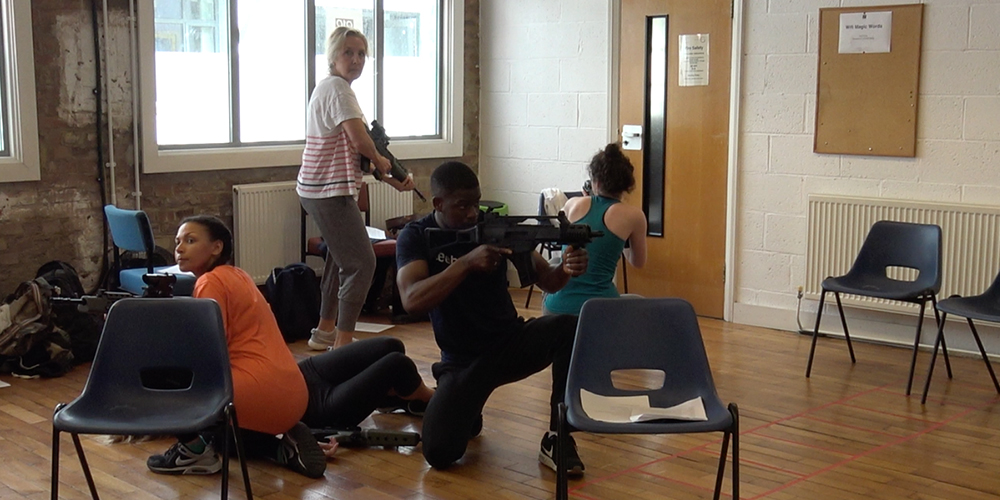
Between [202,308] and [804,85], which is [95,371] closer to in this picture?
[202,308]

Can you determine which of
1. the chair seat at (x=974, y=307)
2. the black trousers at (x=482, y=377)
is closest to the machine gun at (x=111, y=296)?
the black trousers at (x=482, y=377)

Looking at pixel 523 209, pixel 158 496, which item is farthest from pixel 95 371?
pixel 523 209

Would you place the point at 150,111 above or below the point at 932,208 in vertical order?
above

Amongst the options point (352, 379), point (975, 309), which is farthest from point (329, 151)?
point (975, 309)

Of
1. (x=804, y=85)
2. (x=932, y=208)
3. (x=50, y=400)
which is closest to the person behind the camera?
(x=50, y=400)

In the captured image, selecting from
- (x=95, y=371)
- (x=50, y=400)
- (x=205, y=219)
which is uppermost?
(x=205, y=219)

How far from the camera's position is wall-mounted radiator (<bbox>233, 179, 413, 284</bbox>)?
6.23 metres

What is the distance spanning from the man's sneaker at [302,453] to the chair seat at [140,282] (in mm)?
1660

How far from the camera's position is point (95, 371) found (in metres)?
3.10

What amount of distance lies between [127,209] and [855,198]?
12.7 ft

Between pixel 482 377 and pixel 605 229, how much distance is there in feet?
2.71

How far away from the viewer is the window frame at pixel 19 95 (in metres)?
5.26

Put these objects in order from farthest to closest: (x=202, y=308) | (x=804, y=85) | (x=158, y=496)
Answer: (x=804, y=85), (x=158, y=496), (x=202, y=308)

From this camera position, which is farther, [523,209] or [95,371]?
[523,209]
